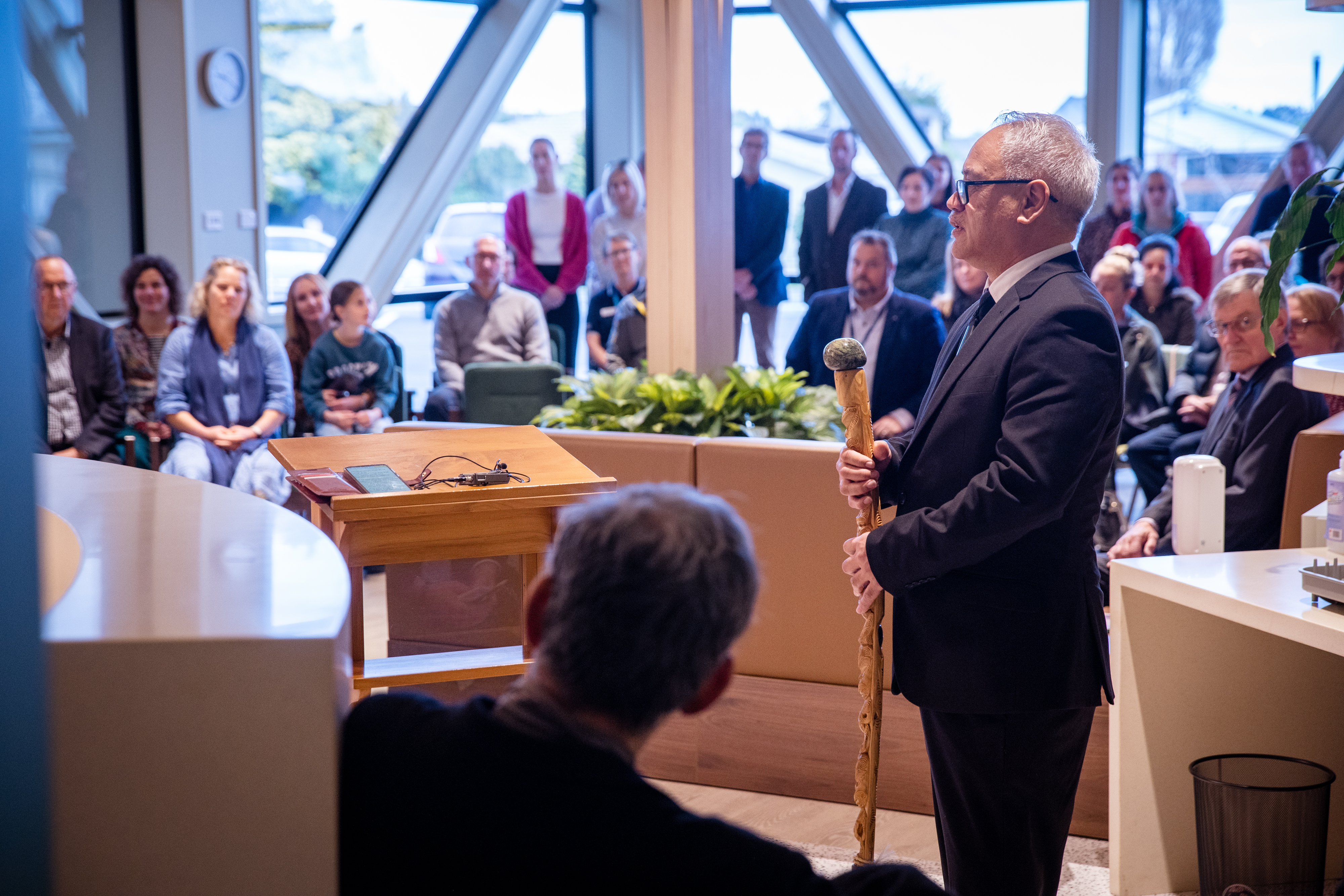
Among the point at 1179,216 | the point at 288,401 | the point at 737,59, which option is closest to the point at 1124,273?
the point at 1179,216

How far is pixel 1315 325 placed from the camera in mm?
3904

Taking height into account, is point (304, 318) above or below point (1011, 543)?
above

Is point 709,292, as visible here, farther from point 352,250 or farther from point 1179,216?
point 352,250

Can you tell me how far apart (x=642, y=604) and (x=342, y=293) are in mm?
5305

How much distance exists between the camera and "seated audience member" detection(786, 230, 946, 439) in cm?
535

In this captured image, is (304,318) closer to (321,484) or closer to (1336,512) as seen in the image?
(321,484)

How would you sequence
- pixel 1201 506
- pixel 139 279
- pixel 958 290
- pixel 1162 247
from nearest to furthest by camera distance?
1. pixel 1201 506
2. pixel 139 279
3. pixel 958 290
4. pixel 1162 247

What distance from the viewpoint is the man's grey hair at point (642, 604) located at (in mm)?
1109

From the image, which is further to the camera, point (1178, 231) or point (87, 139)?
point (87, 139)

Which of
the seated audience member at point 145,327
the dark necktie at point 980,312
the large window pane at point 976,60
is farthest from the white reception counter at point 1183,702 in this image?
the large window pane at point 976,60

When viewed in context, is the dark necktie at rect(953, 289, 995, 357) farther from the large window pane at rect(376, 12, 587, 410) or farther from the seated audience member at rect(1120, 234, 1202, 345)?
the large window pane at rect(376, 12, 587, 410)

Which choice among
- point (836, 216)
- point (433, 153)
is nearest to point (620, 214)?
point (836, 216)

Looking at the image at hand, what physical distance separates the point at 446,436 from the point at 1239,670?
6.11 feet

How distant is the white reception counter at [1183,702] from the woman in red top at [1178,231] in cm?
485
